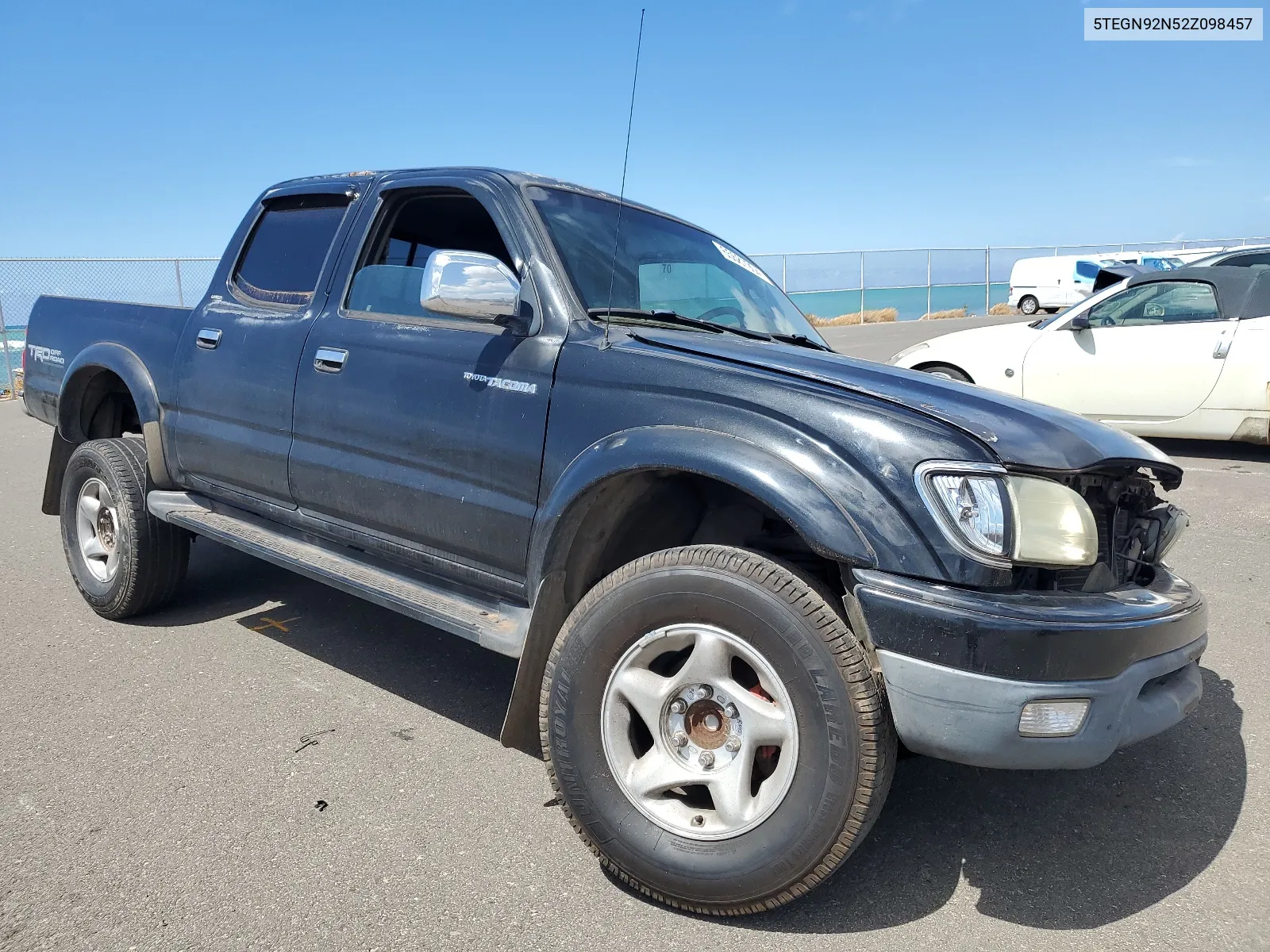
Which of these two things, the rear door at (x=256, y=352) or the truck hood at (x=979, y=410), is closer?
the truck hood at (x=979, y=410)

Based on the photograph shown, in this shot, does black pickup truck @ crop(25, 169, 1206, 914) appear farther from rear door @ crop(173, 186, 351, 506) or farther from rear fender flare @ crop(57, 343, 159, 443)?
rear fender flare @ crop(57, 343, 159, 443)

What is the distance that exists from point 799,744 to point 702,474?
697 mm

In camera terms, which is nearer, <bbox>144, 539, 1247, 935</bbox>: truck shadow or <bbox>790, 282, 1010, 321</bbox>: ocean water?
<bbox>144, 539, 1247, 935</bbox>: truck shadow

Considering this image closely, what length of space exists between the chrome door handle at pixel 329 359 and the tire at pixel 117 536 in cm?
143

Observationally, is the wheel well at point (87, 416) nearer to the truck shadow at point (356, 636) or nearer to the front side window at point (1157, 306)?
the truck shadow at point (356, 636)

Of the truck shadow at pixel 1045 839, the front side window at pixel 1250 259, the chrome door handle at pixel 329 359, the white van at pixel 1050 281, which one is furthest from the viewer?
the white van at pixel 1050 281

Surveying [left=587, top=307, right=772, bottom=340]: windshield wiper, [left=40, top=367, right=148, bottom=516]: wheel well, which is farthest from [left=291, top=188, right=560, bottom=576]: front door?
[left=40, top=367, right=148, bottom=516]: wheel well

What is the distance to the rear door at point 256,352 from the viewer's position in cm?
369

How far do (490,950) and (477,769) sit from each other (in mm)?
908

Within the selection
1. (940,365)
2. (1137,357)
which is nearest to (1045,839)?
(1137,357)

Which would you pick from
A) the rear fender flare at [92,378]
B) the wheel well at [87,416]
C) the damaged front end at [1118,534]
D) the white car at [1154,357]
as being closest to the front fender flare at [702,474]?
the damaged front end at [1118,534]

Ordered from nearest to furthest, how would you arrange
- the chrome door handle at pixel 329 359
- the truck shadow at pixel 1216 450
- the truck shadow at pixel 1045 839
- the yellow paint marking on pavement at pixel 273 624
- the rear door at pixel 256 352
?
the truck shadow at pixel 1045 839 < the chrome door handle at pixel 329 359 < the rear door at pixel 256 352 < the yellow paint marking on pavement at pixel 273 624 < the truck shadow at pixel 1216 450

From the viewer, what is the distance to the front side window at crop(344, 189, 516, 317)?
11.3 feet

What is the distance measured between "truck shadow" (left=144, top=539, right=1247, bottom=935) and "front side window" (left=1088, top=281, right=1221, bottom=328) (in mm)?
5020
